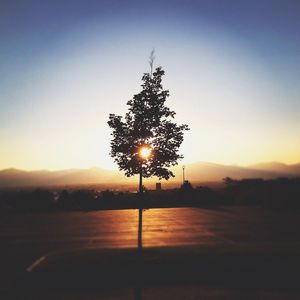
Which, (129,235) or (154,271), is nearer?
(154,271)

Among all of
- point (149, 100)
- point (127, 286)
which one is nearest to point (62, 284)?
point (127, 286)

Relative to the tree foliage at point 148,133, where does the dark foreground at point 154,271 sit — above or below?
below

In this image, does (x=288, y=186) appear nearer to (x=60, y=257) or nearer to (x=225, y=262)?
(x=225, y=262)

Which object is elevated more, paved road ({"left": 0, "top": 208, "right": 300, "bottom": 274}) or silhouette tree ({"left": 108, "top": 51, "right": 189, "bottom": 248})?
silhouette tree ({"left": 108, "top": 51, "right": 189, "bottom": 248})

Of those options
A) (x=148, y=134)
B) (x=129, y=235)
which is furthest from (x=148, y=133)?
(x=129, y=235)

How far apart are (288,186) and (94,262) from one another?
2760 cm

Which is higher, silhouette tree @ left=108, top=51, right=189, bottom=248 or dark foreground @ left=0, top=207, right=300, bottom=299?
silhouette tree @ left=108, top=51, right=189, bottom=248

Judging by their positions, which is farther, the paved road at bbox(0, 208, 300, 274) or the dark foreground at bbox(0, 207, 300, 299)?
the paved road at bbox(0, 208, 300, 274)

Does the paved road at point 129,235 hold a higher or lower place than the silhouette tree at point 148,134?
lower

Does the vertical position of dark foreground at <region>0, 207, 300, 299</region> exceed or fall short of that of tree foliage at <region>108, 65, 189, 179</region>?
it falls short

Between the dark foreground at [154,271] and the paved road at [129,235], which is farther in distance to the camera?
the paved road at [129,235]

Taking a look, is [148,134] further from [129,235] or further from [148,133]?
[129,235]

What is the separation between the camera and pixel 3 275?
8.91 metres

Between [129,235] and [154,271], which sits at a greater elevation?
[129,235]
